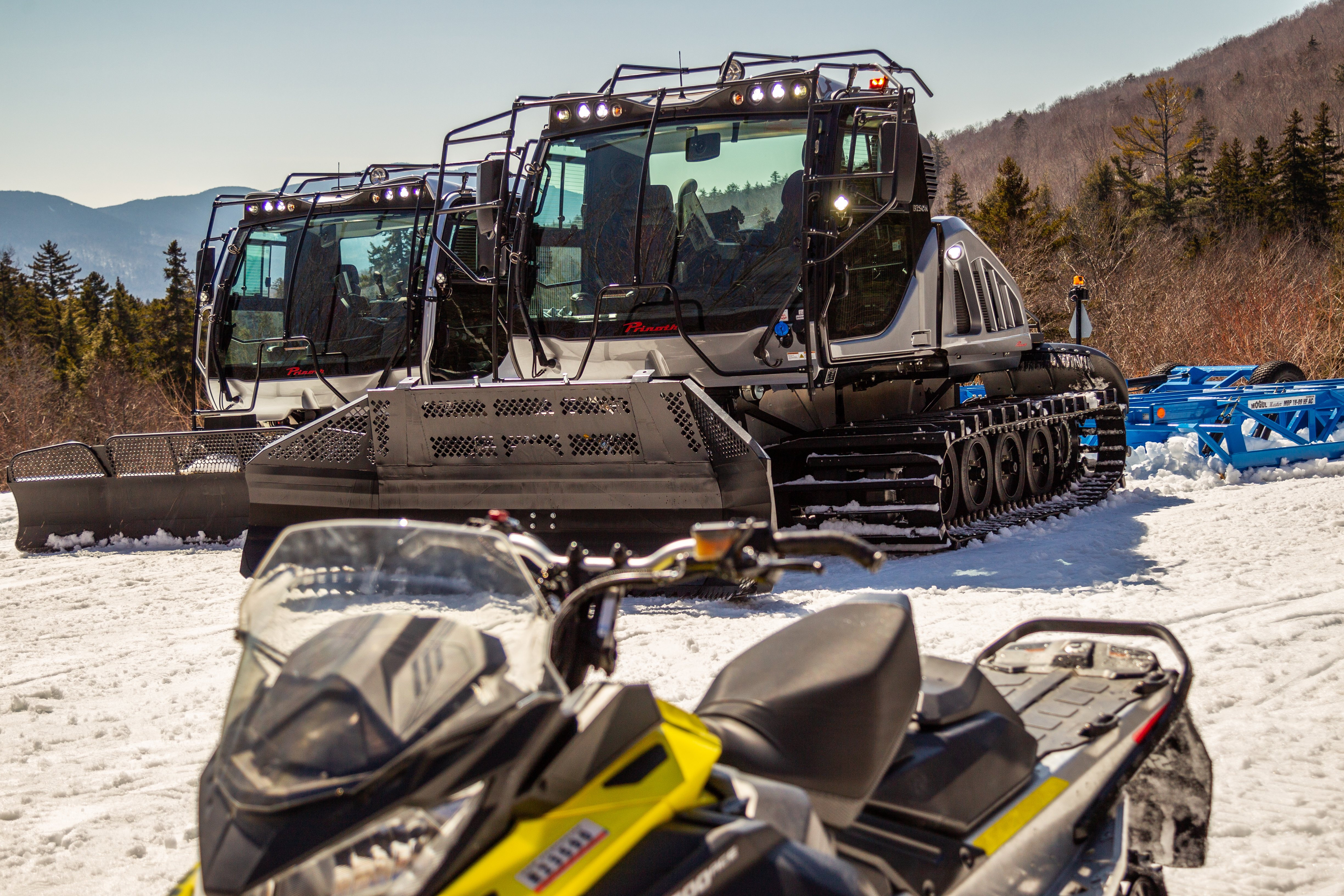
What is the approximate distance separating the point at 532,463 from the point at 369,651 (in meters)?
5.19

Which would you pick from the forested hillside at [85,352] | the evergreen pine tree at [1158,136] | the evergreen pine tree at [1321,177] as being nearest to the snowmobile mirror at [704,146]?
the forested hillside at [85,352]

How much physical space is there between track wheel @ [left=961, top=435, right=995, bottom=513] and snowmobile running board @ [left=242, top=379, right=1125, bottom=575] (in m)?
0.14

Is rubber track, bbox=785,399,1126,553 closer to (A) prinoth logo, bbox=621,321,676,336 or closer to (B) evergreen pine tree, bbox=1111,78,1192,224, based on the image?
(A) prinoth logo, bbox=621,321,676,336

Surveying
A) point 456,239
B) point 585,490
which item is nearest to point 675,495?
point 585,490

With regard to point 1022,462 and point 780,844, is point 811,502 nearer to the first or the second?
point 1022,462

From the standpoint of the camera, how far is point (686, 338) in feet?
21.6

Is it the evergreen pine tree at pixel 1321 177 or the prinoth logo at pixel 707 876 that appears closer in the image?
the prinoth logo at pixel 707 876

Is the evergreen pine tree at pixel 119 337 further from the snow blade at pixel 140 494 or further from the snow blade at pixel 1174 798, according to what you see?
the snow blade at pixel 1174 798

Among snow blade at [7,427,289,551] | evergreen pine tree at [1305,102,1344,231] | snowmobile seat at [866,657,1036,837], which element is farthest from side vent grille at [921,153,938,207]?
evergreen pine tree at [1305,102,1344,231]

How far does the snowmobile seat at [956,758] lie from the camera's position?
1.95 m

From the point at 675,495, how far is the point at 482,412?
4.25 ft

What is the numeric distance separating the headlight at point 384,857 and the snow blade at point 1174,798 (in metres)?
1.82

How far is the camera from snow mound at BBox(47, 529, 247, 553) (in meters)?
8.55

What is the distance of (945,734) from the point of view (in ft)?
6.79
